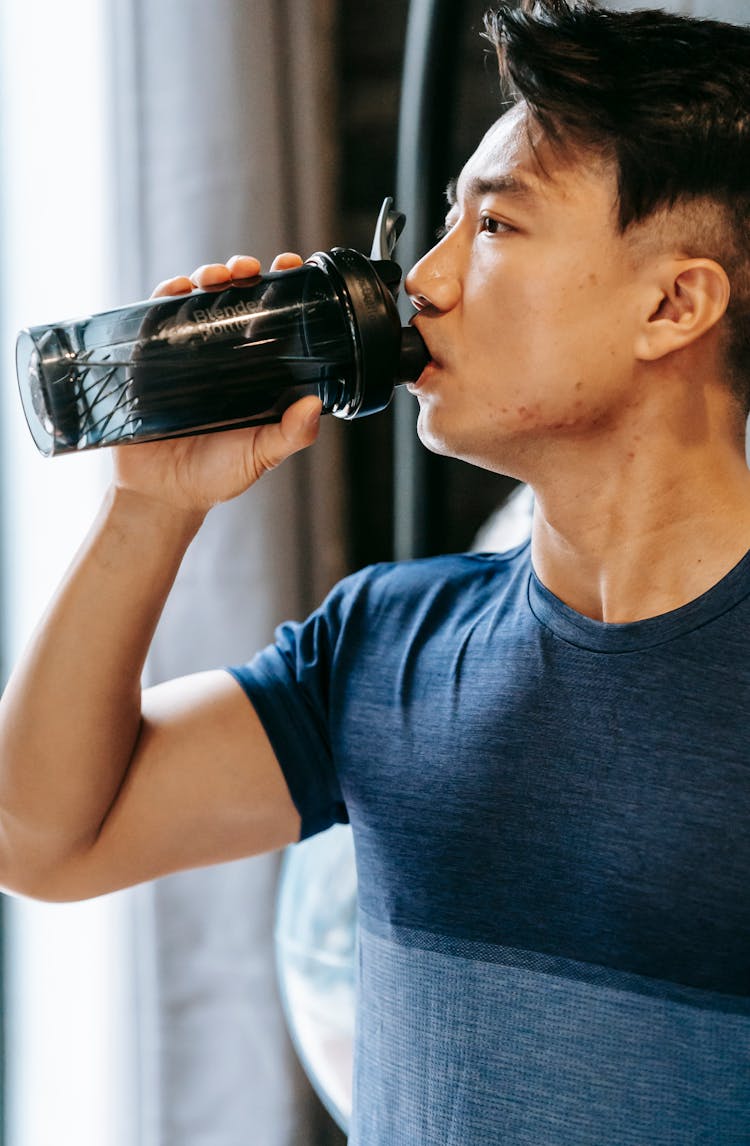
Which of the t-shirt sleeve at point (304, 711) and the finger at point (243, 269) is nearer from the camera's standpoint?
the finger at point (243, 269)

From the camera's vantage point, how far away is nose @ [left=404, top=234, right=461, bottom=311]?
1.01m

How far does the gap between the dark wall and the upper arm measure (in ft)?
2.24

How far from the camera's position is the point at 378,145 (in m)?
1.84

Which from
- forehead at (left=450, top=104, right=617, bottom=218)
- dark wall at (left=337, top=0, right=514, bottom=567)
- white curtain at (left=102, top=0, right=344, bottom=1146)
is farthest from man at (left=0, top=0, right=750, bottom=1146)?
dark wall at (left=337, top=0, right=514, bottom=567)

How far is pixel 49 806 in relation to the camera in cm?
104

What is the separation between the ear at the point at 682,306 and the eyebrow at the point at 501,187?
12 centimetres

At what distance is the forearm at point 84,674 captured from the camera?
40.7 inches

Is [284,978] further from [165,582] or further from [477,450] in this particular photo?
[477,450]

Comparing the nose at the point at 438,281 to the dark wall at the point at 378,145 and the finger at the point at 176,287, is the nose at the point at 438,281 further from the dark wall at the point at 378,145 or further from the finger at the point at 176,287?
the dark wall at the point at 378,145

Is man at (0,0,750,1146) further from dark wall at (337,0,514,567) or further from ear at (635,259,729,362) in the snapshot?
dark wall at (337,0,514,567)

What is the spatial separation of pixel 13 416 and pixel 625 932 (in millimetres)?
992

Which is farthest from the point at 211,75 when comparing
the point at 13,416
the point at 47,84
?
the point at 13,416

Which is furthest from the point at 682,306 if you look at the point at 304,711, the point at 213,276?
the point at 304,711

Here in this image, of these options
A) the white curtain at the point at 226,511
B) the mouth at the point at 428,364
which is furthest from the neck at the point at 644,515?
the white curtain at the point at 226,511
